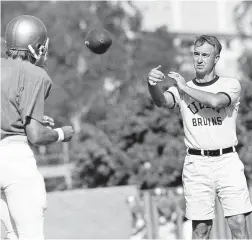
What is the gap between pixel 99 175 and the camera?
11031 millimetres

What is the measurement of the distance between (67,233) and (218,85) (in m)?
3.50

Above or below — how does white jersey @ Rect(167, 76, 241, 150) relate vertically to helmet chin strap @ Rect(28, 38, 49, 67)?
below

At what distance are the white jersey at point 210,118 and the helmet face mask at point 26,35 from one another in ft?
5.54

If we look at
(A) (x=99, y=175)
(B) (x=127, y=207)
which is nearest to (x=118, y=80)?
(A) (x=99, y=175)

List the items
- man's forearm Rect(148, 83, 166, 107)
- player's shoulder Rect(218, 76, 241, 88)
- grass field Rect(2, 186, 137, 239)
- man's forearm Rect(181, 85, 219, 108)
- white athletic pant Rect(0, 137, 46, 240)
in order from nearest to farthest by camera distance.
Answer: white athletic pant Rect(0, 137, 46, 240) → man's forearm Rect(181, 85, 219, 108) → man's forearm Rect(148, 83, 166, 107) → player's shoulder Rect(218, 76, 241, 88) → grass field Rect(2, 186, 137, 239)

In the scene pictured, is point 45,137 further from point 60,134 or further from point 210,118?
point 210,118

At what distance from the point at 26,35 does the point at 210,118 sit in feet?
6.33

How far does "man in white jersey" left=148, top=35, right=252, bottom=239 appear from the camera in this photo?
18.5 ft

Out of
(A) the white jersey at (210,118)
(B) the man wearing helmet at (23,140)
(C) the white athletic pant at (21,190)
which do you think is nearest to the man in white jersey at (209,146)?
(A) the white jersey at (210,118)

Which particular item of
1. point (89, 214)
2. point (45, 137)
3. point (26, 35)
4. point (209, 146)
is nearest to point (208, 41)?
point (209, 146)

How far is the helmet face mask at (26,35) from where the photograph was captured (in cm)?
448

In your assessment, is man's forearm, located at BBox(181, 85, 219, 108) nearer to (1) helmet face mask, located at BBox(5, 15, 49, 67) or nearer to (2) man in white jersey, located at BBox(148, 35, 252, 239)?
(2) man in white jersey, located at BBox(148, 35, 252, 239)

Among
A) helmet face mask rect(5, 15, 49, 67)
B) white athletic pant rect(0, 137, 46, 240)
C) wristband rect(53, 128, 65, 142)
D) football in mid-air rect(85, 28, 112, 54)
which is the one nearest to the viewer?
white athletic pant rect(0, 137, 46, 240)

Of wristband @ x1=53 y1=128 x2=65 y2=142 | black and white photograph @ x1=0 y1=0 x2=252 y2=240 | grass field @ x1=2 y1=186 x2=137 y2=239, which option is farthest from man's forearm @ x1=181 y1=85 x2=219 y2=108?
grass field @ x1=2 y1=186 x2=137 y2=239
